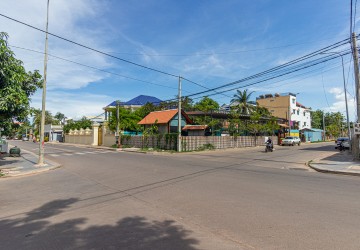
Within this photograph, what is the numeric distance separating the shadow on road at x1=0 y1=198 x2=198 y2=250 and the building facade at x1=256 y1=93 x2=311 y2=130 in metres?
63.1

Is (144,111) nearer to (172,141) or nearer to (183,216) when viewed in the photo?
(172,141)

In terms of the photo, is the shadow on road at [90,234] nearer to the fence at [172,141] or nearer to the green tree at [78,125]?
Answer: the fence at [172,141]

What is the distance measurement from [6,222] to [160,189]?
4399mm

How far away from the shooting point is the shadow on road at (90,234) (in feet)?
14.0

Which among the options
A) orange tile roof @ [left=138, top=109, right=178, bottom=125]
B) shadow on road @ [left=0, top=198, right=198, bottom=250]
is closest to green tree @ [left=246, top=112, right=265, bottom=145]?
orange tile roof @ [left=138, top=109, right=178, bottom=125]

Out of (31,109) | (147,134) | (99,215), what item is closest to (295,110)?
(147,134)

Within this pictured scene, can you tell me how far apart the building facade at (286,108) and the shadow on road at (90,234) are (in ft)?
207

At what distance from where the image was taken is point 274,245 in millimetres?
4156

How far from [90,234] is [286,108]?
6800 centimetres

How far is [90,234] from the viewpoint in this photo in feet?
15.5

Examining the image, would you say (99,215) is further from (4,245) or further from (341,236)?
(341,236)

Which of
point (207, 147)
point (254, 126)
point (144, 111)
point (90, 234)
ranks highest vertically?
point (144, 111)

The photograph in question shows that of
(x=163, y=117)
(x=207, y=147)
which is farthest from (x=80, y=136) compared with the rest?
(x=207, y=147)

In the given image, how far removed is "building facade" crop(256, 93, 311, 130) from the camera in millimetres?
65312
